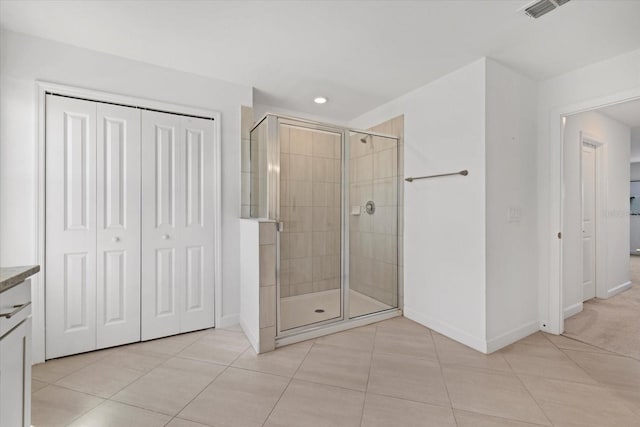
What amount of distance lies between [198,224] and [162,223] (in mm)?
296

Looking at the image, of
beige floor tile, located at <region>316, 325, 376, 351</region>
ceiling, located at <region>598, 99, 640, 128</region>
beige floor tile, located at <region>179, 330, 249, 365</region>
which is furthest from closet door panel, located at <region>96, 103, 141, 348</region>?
ceiling, located at <region>598, 99, 640, 128</region>

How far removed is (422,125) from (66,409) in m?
3.44

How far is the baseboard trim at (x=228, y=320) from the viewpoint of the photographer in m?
2.70

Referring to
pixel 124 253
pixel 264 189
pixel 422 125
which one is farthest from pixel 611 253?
pixel 124 253

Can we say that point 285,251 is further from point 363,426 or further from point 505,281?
point 505,281

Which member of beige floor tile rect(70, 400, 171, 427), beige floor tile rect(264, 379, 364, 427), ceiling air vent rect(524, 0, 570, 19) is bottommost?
beige floor tile rect(264, 379, 364, 427)

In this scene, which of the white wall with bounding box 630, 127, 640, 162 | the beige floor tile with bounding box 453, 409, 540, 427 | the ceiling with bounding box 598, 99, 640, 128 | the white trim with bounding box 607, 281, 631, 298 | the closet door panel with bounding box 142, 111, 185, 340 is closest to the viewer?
the beige floor tile with bounding box 453, 409, 540, 427

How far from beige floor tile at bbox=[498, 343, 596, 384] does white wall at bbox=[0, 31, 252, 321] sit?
3419mm

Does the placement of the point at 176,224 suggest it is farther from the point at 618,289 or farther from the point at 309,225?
the point at 618,289

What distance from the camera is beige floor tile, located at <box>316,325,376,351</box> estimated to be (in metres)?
2.38

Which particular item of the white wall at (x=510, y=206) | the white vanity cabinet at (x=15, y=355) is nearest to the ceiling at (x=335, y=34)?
the white wall at (x=510, y=206)

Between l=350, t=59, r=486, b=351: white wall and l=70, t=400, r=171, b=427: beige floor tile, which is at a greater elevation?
l=350, t=59, r=486, b=351: white wall

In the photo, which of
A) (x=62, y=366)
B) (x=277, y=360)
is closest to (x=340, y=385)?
(x=277, y=360)

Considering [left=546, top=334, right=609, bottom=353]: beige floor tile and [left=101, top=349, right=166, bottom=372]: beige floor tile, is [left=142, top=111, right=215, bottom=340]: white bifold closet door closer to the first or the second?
[left=101, top=349, right=166, bottom=372]: beige floor tile
